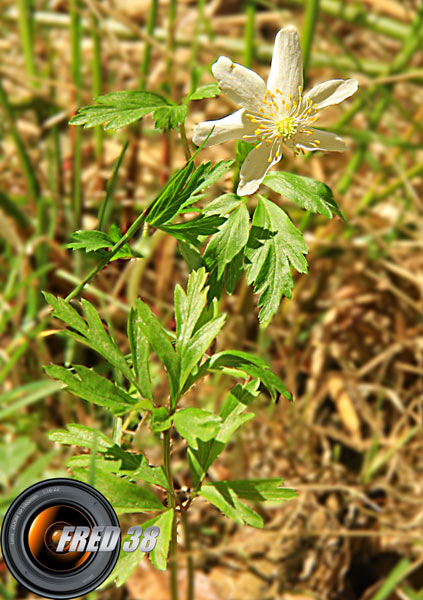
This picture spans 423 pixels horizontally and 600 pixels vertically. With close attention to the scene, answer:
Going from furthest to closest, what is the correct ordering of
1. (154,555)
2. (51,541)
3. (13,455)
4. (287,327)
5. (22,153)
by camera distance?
(287,327)
(22,153)
(13,455)
(51,541)
(154,555)

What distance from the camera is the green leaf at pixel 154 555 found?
0.85m

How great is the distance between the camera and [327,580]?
75.2 inches

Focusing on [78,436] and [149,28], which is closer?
[78,436]

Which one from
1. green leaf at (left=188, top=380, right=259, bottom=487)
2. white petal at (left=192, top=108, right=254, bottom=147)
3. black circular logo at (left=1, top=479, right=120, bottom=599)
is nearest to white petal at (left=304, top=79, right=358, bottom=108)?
white petal at (left=192, top=108, right=254, bottom=147)

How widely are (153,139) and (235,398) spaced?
2248 mm

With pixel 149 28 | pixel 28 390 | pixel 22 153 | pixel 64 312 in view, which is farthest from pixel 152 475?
pixel 149 28

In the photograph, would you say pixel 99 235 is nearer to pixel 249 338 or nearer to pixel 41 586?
pixel 41 586

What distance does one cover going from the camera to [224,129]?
993mm

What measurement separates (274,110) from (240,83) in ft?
0.23

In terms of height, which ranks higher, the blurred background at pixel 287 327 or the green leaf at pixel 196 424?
the green leaf at pixel 196 424

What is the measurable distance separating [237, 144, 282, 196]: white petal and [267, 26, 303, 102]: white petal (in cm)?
11

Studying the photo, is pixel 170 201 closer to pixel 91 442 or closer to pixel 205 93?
pixel 205 93

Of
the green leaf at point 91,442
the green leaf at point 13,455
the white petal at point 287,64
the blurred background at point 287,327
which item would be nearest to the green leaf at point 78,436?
the green leaf at point 91,442

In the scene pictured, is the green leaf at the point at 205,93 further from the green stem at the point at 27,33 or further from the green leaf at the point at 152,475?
the green stem at the point at 27,33
